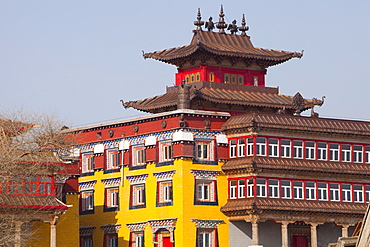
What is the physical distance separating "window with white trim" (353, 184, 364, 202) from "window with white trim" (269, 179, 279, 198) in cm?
717

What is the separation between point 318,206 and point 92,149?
1965 cm

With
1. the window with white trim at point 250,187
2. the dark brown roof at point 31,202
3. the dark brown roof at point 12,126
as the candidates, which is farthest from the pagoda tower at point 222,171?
the dark brown roof at point 12,126

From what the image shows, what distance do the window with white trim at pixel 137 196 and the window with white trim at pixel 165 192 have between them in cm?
207

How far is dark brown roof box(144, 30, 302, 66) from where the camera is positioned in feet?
297

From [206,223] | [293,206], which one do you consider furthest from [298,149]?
[206,223]

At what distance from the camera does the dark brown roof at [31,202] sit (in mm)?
74625

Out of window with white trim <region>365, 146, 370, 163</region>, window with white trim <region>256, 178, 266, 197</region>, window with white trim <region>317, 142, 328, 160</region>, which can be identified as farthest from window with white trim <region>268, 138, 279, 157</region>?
window with white trim <region>365, 146, 370, 163</region>

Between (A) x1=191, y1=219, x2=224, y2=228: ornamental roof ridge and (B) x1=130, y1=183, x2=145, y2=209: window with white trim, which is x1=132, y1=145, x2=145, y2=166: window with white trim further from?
(A) x1=191, y1=219, x2=224, y2=228: ornamental roof ridge

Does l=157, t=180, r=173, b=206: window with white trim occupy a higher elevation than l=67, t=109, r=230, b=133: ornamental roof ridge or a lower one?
lower

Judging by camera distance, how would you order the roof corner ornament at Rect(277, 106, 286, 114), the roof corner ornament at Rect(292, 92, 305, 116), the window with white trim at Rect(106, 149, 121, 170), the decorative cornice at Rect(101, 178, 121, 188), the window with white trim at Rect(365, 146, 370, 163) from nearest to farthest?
the window with white trim at Rect(365, 146, 370, 163)
the roof corner ornament at Rect(277, 106, 286, 114)
the decorative cornice at Rect(101, 178, 121, 188)
the window with white trim at Rect(106, 149, 121, 170)
the roof corner ornament at Rect(292, 92, 305, 116)

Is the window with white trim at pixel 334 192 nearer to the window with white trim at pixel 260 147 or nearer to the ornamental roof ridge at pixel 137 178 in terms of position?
the window with white trim at pixel 260 147

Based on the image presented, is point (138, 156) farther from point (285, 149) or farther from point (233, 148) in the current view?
point (285, 149)

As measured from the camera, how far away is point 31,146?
7012 cm

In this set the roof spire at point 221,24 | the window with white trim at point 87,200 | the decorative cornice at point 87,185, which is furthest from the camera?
the roof spire at point 221,24
